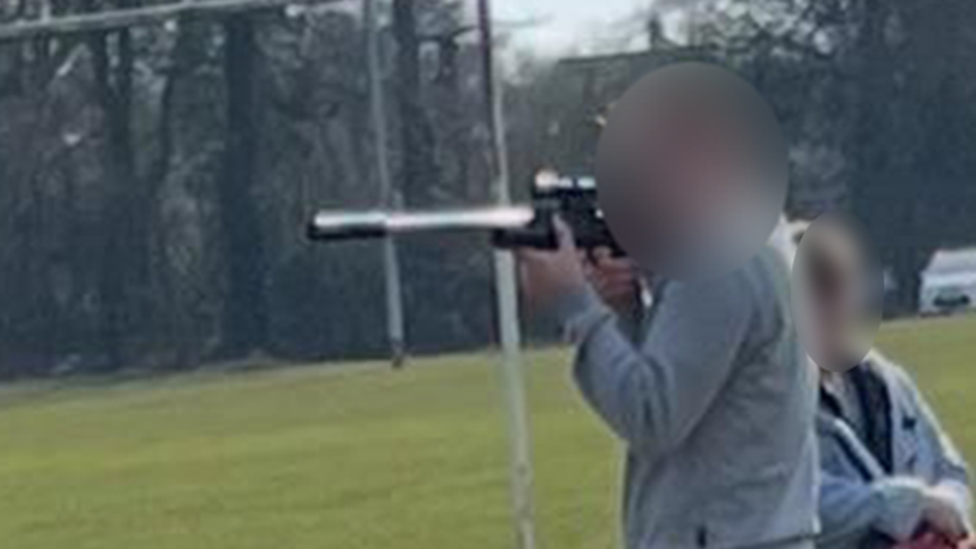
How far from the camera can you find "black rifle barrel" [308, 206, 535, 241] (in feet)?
15.5

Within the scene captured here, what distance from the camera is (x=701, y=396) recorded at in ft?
15.6

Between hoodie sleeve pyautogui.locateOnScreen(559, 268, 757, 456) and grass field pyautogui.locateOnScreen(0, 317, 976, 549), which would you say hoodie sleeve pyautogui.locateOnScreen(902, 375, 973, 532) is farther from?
grass field pyautogui.locateOnScreen(0, 317, 976, 549)

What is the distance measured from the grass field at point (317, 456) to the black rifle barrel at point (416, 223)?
1049cm

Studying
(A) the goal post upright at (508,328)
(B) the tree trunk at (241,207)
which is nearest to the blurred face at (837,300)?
(A) the goal post upright at (508,328)

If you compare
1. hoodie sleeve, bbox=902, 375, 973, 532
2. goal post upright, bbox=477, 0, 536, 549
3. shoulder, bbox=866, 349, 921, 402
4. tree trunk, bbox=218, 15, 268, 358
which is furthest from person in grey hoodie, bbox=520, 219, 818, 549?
tree trunk, bbox=218, 15, 268, 358

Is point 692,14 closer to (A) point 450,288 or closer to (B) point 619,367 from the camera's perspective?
(A) point 450,288

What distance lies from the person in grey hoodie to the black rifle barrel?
0.18ft

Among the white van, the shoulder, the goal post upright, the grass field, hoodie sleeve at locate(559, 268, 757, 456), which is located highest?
hoodie sleeve at locate(559, 268, 757, 456)

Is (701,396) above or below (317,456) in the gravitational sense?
above

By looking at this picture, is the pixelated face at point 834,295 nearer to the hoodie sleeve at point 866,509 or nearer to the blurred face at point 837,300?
the blurred face at point 837,300

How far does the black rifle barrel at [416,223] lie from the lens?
4.73 m

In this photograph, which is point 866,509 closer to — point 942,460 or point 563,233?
point 942,460

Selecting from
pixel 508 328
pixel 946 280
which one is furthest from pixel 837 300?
pixel 946 280

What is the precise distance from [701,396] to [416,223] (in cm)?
46
